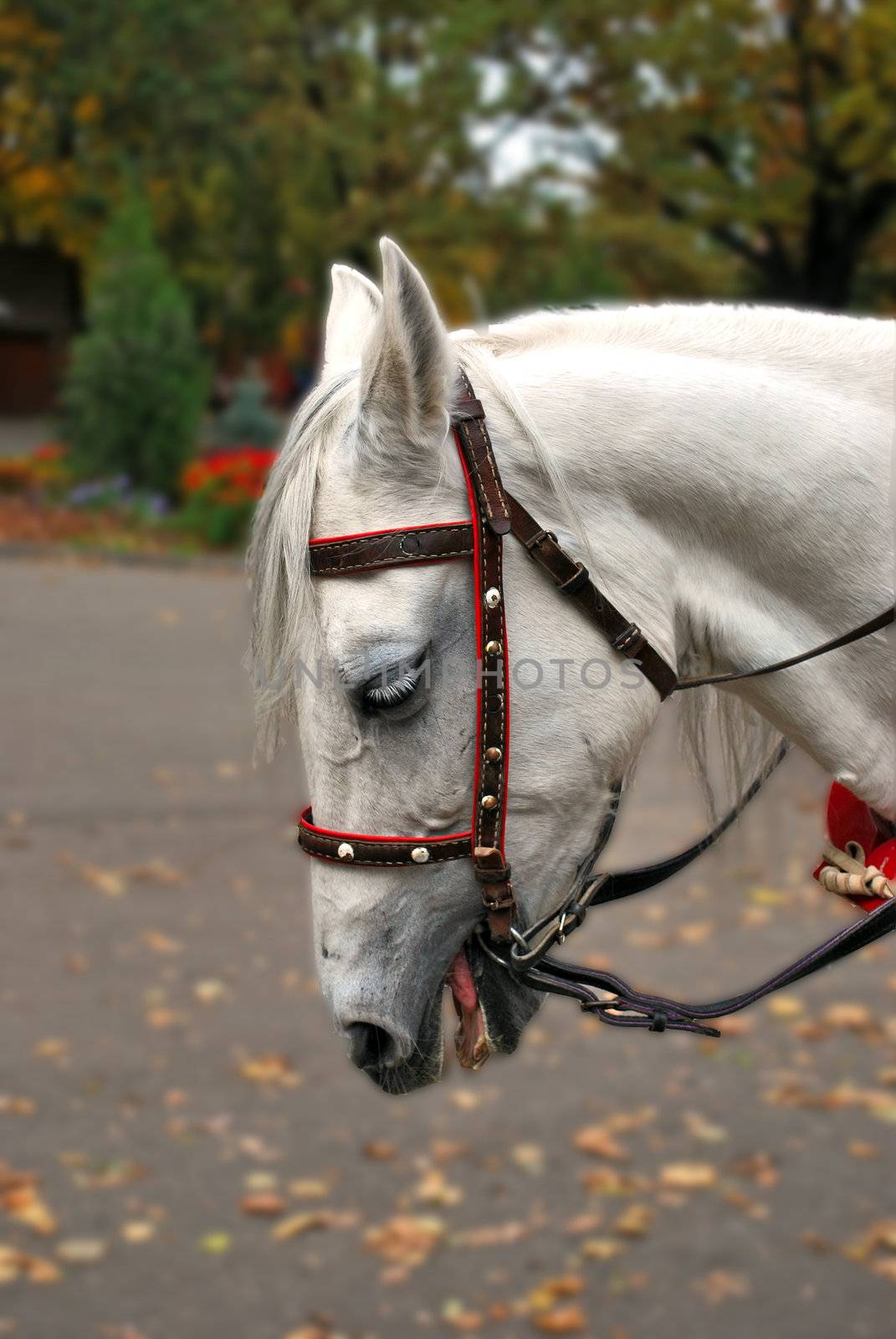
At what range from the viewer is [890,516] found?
1.84 meters

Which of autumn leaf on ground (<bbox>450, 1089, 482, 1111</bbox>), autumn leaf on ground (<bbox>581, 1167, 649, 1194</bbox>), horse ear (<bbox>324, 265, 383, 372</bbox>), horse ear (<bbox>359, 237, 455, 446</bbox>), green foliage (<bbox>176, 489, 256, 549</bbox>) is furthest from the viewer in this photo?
green foliage (<bbox>176, 489, 256, 549</bbox>)

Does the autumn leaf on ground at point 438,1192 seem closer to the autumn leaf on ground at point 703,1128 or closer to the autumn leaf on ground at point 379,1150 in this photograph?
the autumn leaf on ground at point 379,1150

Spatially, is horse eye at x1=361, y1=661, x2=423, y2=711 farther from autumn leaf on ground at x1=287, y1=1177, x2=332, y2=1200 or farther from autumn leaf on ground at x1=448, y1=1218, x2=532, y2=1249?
autumn leaf on ground at x1=287, y1=1177, x2=332, y2=1200

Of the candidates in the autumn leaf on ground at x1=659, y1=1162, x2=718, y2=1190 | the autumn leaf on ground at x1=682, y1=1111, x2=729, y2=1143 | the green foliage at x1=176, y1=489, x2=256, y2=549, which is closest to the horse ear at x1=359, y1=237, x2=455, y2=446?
the autumn leaf on ground at x1=659, y1=1162, x2=718, y2=1190

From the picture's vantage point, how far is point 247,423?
2052 centimetres

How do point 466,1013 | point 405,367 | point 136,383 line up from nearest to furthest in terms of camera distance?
1. point 405,367
2. point 466,1013
3. point 136,383

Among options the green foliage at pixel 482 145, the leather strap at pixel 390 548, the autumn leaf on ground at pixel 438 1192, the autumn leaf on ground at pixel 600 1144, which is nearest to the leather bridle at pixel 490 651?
the leather strap at pixel 390 548

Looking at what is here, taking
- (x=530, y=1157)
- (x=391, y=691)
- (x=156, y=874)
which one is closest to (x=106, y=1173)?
(x=530, y=1157)

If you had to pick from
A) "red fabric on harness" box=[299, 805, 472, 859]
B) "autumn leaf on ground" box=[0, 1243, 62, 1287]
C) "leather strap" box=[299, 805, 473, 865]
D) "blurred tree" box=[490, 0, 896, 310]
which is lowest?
"autumn leaf on ground" box=[0, 1243, 62, 1287]

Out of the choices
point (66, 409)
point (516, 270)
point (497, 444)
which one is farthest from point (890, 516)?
point (516, 270)

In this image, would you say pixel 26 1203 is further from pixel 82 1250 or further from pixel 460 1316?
pixel 460 1316

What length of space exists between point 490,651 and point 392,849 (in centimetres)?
31

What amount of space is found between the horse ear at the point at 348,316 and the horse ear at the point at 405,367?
220 millimetres

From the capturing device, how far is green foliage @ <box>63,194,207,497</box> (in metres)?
18.6
